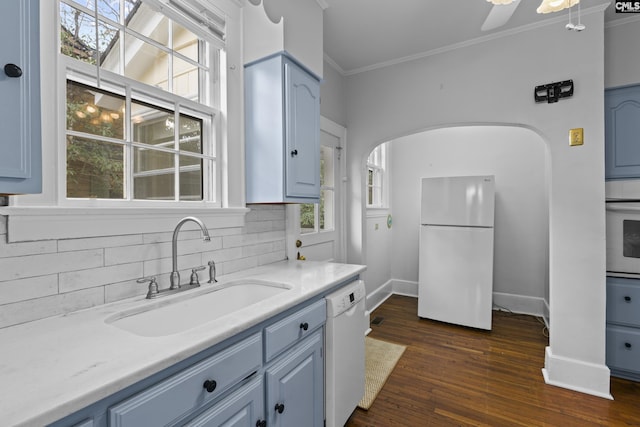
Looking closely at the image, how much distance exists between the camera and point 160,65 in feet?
5.19

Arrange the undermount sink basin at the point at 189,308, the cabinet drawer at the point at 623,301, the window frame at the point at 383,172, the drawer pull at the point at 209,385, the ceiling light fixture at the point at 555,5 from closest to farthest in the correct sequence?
the drawer pull at the point at 209,385
the undermount sink basin at the point at 189,308
the ceiling light fixture at the point at 555,5
the cabinet drawer at the point at 623,301
the window frame at the point at 383,172

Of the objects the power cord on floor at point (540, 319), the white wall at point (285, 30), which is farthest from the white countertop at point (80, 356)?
the power cord on floor at point (540, 319)

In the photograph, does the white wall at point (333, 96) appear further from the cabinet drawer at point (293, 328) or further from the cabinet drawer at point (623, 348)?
the cabinet drawer at point (623, 348)

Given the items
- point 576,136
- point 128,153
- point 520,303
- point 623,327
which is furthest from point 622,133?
point 128,153

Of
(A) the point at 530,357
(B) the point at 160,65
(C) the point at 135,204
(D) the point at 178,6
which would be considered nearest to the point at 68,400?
(C) the point at 135,204

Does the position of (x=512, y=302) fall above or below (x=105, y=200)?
below

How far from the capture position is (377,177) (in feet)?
13.6

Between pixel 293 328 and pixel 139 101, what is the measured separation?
4.42 feet

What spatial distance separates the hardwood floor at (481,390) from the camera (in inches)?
74.9

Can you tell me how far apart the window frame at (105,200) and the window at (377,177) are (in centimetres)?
235

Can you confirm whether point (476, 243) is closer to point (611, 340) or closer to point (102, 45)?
point (611, 340)

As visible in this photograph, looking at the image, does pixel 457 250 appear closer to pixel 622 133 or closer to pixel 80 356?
pixel 622 133

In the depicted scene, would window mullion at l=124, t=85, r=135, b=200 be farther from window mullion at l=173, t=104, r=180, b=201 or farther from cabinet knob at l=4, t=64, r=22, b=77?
cabinet knob at l=4, t=64, r=22, b=77

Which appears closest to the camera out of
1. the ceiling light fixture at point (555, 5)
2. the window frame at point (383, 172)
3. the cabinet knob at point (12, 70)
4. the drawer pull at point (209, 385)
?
the cabinet knob at point (12, 70)
